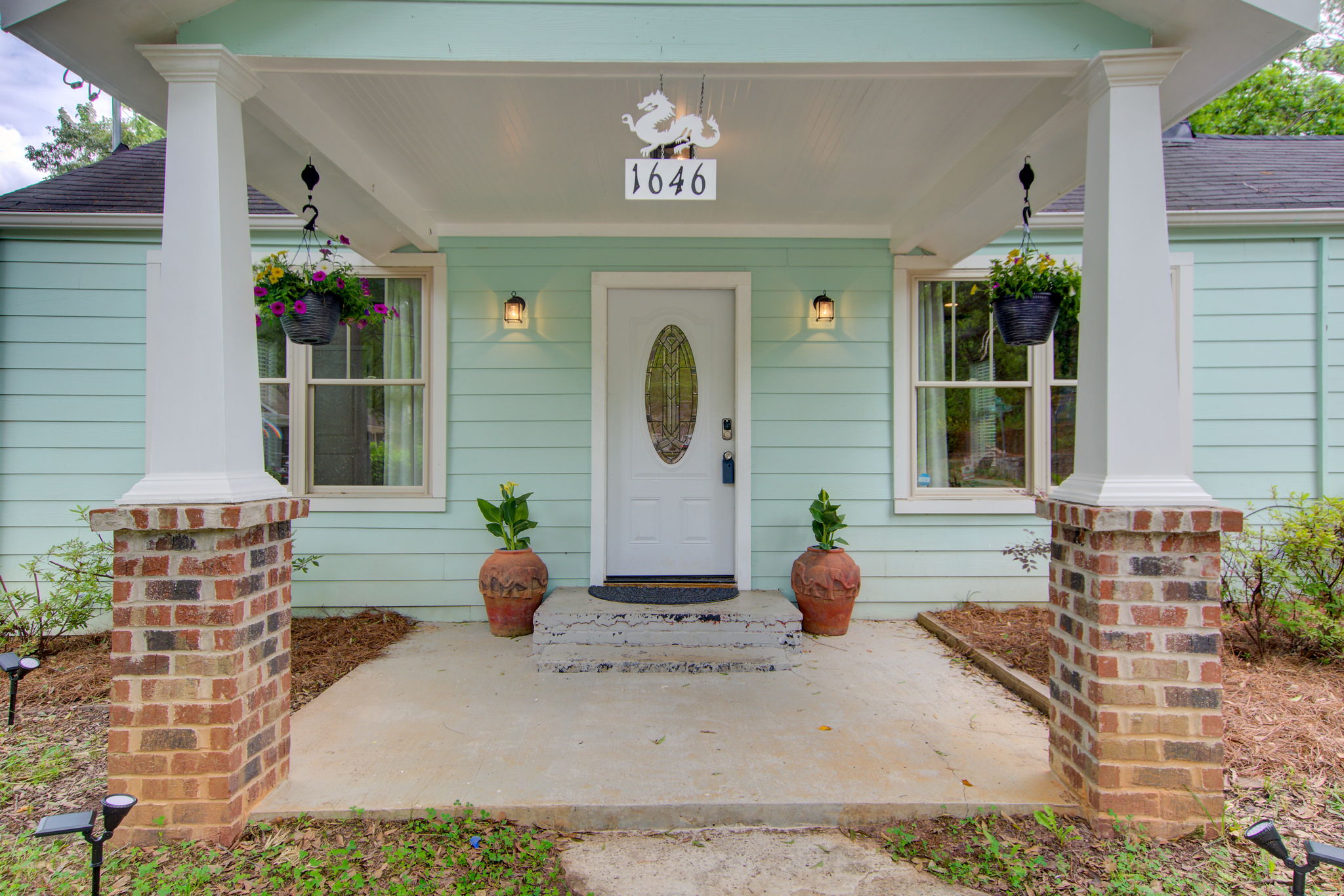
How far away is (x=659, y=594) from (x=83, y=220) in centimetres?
406

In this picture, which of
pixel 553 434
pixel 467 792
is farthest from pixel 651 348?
pixel 467 792

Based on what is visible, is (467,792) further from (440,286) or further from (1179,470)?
(440,286)

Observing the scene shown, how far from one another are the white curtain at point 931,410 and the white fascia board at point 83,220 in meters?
3.88

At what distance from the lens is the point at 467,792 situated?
2.11 metres

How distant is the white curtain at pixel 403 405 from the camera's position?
421 centimetres

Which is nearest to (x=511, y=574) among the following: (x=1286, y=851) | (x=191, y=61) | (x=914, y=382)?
(x=191, y=61)

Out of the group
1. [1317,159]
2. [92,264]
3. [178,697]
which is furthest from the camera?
[1317,159]

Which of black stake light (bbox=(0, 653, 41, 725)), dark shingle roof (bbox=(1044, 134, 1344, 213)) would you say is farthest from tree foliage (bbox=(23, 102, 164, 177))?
dark shingle roof (bbox=(1044, 134, 1344, 213))

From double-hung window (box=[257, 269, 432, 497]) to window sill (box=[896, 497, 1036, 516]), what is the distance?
3015 mm

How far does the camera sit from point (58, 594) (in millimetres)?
3650

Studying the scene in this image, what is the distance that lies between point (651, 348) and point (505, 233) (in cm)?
114

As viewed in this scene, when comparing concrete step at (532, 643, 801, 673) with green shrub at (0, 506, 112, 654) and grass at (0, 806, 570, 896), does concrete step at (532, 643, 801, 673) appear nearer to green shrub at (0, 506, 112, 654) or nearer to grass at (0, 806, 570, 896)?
grass at (0, 806, 570, 896)

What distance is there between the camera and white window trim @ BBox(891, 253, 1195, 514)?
4.11 m

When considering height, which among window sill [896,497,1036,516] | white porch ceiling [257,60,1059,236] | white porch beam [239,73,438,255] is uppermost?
white porch ceiling [257,60,1059,236]
